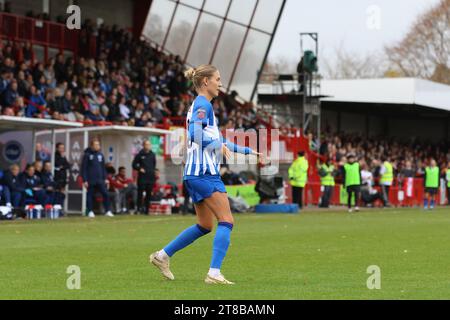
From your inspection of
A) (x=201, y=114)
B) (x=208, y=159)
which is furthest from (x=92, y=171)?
(x=201, y=114)

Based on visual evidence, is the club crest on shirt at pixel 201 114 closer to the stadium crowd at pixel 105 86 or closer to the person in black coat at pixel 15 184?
the person in black coat at pixel 15 184

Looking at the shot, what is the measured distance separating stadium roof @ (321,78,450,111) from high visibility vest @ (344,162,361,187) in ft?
47.5

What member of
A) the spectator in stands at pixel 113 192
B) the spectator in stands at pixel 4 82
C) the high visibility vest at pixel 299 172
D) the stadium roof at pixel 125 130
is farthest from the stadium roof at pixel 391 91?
the spectator in stands at pixel 4 82

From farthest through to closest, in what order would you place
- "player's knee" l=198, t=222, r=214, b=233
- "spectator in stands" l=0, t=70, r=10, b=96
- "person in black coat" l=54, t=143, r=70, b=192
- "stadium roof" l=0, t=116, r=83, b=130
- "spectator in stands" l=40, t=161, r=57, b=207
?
"spectator in stands" l=0, t=70, r=10, b=96
"person in black coat" l=54, t=143, r=70, b=192
"spectator in stands" l=40, t=161, r=57, b=207
"stadium roof" l=0, t=116, r=83, b=130
"player's knee" l=198, t=222, r=214, b=233

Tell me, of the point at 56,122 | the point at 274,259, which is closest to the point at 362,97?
the point at 56,122

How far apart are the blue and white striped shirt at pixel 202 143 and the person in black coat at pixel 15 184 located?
16.0 meters

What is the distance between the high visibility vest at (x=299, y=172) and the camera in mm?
33844

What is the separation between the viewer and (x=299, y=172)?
3394 cm

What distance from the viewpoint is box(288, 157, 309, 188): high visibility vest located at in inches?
1332

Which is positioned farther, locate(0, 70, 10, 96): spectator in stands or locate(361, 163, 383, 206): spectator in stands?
locate(361, 163, 383, 206): spectator in stands

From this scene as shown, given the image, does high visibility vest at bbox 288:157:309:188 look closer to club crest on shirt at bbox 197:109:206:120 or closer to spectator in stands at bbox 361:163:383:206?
spectator in stands at bbox 361:163:383:206

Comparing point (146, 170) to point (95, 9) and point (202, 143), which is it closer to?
point (95, 9)

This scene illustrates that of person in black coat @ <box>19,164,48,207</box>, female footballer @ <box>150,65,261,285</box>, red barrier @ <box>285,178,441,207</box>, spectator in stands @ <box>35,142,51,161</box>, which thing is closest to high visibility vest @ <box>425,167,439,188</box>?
red barrier @ <box>285,178,441,207</box>

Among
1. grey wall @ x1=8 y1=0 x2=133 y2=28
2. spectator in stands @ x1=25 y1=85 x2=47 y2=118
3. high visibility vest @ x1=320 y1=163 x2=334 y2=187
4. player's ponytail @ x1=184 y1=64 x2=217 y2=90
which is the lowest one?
high visibility vest @ x1=320 y1=163 x2=334 y2=187
